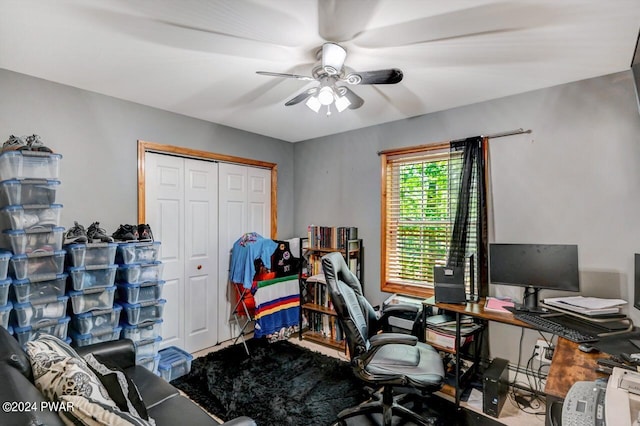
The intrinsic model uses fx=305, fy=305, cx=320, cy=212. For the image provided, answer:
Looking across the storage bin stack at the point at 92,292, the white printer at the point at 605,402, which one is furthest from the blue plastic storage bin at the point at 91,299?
the white printer at the point at 605,402

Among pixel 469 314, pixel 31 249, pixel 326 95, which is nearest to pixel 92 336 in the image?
pixel 31 249

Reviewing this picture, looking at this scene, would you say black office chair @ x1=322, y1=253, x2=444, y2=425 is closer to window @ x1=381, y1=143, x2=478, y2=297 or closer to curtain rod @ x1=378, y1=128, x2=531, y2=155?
window @ x1=381, y1=143, x2=478, y2=297

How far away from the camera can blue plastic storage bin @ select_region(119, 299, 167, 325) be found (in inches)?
96.3

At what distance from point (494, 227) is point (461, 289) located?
71 centimetres

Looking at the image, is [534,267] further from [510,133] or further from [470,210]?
[510,133]

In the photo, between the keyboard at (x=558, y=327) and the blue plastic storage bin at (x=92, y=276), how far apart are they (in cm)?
302

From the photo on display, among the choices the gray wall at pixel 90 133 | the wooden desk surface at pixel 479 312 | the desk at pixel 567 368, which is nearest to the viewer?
the desk at pixel 567 368

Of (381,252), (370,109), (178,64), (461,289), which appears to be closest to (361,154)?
(370,109)

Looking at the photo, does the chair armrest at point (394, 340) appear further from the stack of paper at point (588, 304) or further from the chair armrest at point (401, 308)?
the stack of paper at point (588, 304)

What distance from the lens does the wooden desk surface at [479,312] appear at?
6.94ft

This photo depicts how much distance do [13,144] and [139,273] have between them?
3.98 feet

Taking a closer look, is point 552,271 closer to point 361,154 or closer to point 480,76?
point 480,76

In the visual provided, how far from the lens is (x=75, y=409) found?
984 mm

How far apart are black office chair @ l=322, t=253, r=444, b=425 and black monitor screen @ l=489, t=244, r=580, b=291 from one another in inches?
35.4
